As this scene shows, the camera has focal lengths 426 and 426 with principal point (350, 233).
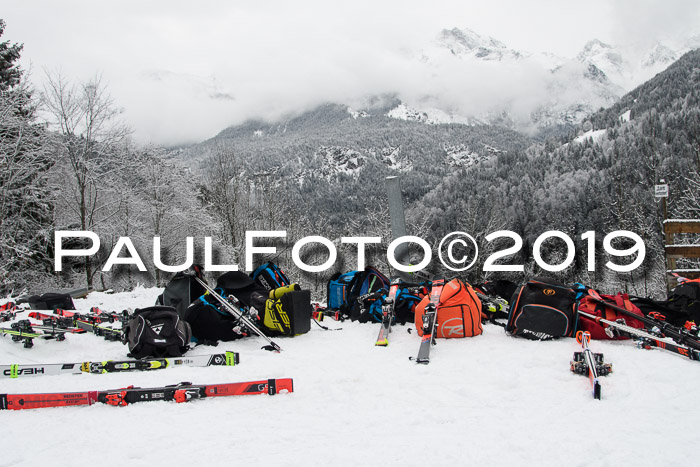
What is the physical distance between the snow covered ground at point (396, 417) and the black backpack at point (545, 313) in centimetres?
20

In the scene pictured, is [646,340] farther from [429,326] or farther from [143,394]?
[143,394]

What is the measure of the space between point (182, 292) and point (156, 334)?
153 cm

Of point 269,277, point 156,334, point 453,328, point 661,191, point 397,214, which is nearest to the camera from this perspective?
point 156,334

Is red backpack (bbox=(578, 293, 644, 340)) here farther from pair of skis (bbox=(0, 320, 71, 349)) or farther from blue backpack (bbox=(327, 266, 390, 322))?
pair of skis (bbox=(0, 320, 71, 349))

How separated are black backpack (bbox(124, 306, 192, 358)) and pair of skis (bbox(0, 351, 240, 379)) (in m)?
0.24

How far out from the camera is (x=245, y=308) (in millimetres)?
5379

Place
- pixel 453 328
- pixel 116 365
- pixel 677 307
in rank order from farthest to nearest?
1. pixel 677 307
2. pixel 453 328
3. pixel 116 365

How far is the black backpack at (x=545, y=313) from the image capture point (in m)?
4.39


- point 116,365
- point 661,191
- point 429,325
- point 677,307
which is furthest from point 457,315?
point 661,191

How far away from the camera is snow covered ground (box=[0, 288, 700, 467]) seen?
2279 millimetres

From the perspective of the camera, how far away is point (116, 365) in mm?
3805

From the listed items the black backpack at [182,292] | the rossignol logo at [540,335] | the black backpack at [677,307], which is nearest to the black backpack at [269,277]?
the black backpack at [182,292]

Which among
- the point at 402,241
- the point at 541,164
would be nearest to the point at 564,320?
the point at 402,241

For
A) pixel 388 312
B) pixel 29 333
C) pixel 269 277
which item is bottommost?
pixel 29 333
